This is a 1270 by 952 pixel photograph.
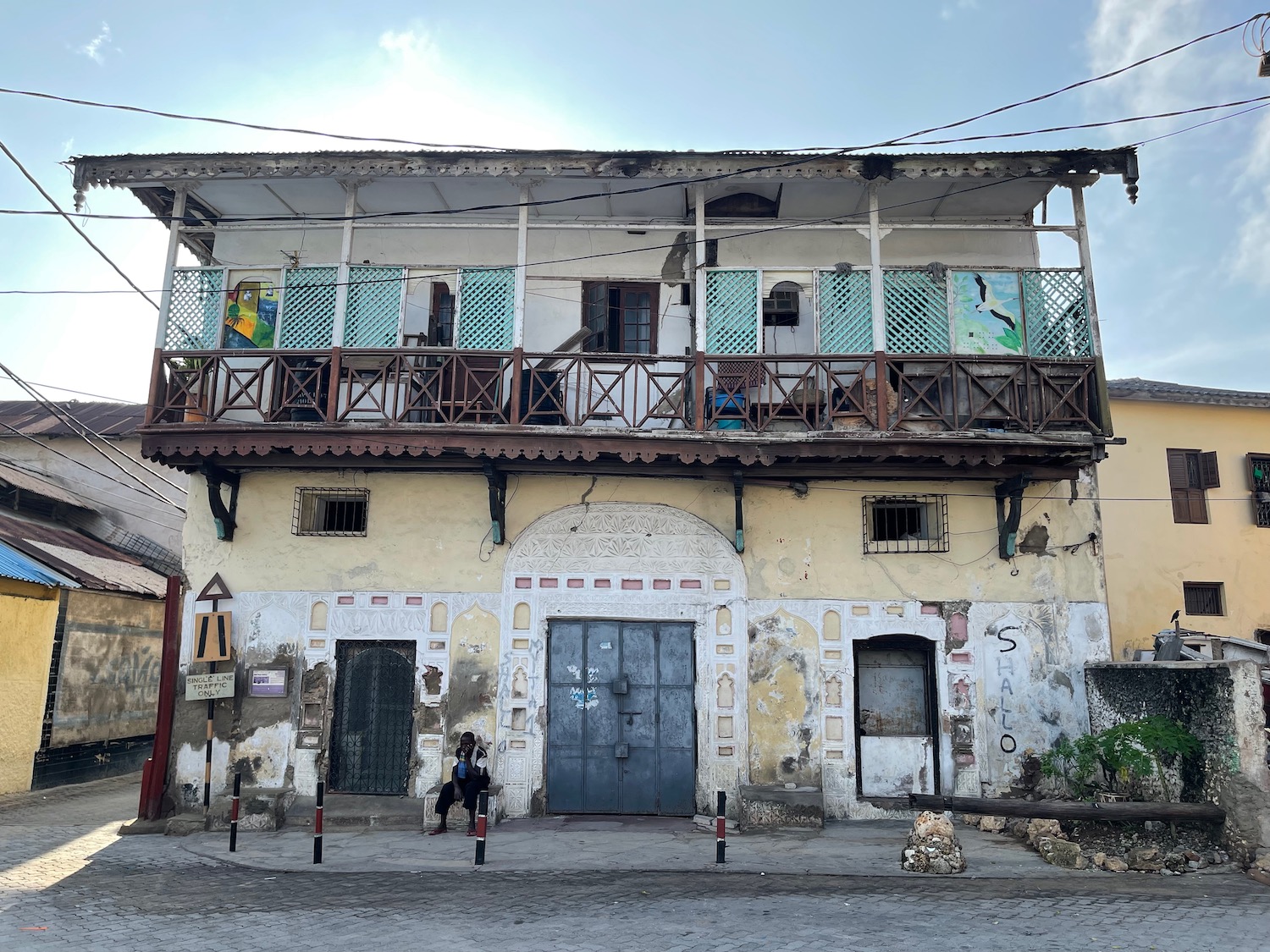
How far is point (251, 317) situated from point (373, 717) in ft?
18.7

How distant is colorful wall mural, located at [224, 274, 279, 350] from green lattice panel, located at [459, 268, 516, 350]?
2.66m

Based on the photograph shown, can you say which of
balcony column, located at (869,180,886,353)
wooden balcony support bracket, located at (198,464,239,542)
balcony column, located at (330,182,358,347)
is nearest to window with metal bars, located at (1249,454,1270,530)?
balcony column, located at (869,180,886,353)

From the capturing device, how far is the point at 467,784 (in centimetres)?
1073

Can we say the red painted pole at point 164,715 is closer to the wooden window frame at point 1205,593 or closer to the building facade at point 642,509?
the building facade at point 642,509

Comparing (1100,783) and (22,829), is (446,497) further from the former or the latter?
(1100,783)

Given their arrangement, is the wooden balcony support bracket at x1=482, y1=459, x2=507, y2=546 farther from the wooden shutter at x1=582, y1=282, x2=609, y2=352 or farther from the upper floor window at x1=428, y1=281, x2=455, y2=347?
the wooden shutter at x1=582, y1=282, x2=609, y2=352

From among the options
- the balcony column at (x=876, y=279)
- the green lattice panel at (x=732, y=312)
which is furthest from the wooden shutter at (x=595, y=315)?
the balcony column at (x=876, y=279)

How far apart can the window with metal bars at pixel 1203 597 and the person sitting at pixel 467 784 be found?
1601 centimetres

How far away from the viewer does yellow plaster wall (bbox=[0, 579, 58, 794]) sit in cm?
1375

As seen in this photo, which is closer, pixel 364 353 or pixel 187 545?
pixel 364 353

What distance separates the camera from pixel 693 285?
12781 millimetres

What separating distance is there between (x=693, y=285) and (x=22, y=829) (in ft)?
36.9

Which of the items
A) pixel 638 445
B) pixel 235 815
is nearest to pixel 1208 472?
pixel 638 445

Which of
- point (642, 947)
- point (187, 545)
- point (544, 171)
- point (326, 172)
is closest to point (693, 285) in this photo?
point (544, 171)
